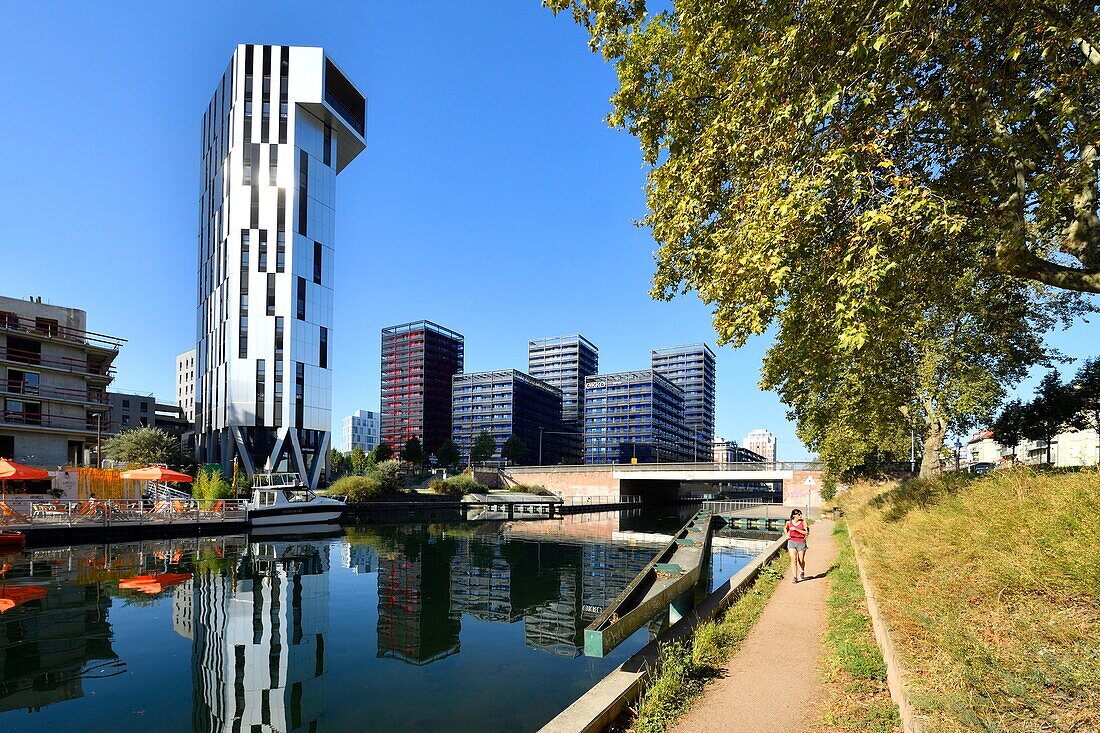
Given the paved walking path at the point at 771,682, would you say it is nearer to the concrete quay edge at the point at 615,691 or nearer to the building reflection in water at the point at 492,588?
the concrete quay edge at the point at 615,691

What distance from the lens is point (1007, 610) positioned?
5676mm

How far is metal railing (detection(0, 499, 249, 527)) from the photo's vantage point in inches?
1072

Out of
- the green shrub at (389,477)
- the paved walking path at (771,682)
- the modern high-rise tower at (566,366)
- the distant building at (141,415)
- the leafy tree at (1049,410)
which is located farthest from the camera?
the modern high-rise tower at (566,366)

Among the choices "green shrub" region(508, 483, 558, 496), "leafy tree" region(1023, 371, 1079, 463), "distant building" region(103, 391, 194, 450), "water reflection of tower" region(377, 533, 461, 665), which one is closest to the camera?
"water reflection of tower" region(377, 533, 461, 665)

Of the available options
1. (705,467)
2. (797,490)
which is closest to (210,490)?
(705,467)

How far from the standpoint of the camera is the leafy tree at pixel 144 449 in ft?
153

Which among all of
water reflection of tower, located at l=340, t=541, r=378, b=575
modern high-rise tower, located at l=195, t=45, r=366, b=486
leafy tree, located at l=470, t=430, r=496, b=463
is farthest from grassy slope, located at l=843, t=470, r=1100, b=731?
leafy tree, located at l=470, t=430, r=496, b=463

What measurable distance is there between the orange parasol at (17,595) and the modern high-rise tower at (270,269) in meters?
41.2

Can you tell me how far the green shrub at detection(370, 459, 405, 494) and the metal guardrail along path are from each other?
43.9 meters

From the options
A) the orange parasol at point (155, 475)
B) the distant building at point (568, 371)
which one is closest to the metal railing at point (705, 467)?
the orange parasol at point (155, 475)

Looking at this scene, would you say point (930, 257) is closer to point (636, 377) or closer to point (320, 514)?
point (320, 514)

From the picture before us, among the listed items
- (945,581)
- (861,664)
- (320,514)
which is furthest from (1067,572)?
(320,514)

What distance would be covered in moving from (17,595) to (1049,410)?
37.2 meters

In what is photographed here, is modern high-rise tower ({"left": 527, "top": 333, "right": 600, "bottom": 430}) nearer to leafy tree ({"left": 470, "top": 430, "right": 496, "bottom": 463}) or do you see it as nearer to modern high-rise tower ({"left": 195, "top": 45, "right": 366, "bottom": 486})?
leafy tree ({"left": 470, "top": 430, "right": 496, "bottom": 463})
